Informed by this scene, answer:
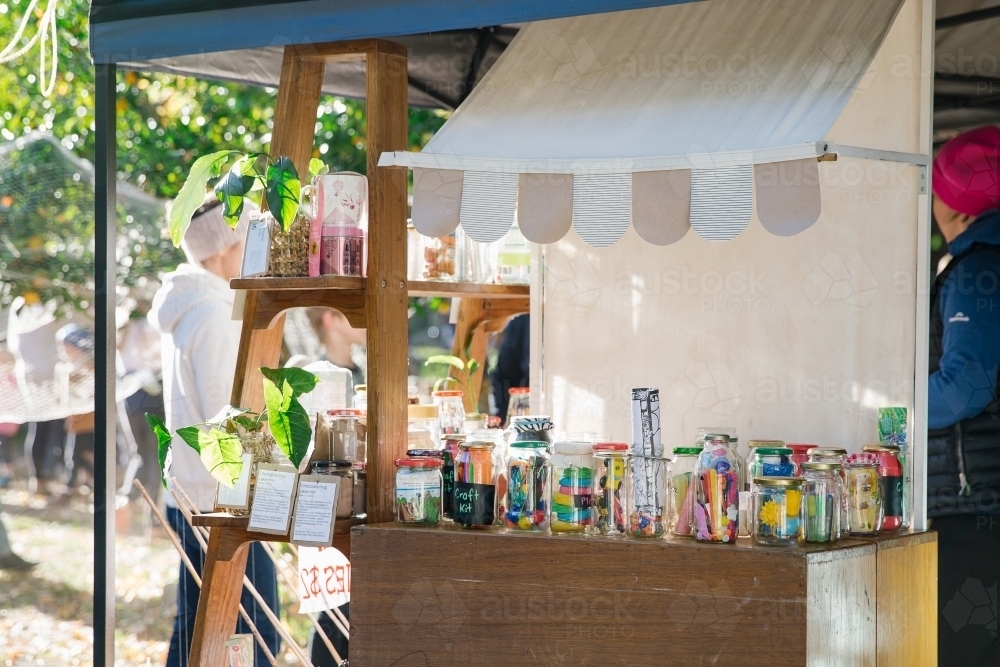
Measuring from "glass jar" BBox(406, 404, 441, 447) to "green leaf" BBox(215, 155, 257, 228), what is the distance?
29.0 inches

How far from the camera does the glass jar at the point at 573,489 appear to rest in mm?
2158

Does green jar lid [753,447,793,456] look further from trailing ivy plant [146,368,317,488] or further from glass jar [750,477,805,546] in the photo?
trailing ivy plant [146,368,317,488]

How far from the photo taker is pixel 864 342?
237 centimetres

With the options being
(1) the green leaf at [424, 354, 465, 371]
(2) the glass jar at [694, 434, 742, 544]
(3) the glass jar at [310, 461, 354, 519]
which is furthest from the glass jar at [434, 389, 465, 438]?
(2) the glass jar at [694, 434, 742, 544]

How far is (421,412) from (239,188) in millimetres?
806

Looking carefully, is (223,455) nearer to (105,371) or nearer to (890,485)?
(105,371)

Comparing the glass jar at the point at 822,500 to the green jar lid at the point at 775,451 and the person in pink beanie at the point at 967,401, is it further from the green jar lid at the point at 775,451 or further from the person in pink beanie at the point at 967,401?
the person in pink beanie at the point at 967,401

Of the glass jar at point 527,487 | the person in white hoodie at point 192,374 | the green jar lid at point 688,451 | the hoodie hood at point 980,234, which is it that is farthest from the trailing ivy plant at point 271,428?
the hoodie hood at point 980,234

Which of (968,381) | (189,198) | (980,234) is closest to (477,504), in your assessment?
(189,198)

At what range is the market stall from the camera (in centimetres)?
203

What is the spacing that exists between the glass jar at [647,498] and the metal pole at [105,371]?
123 centimetres

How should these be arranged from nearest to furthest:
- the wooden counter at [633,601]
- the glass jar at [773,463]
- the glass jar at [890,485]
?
the wooden counter at [633,601], the glass jar at [773,463], the glass jar at [890,485]

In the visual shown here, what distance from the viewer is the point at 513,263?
312 cm

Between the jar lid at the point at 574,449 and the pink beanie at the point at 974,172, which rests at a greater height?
the pink beanie at the point at 974,172
